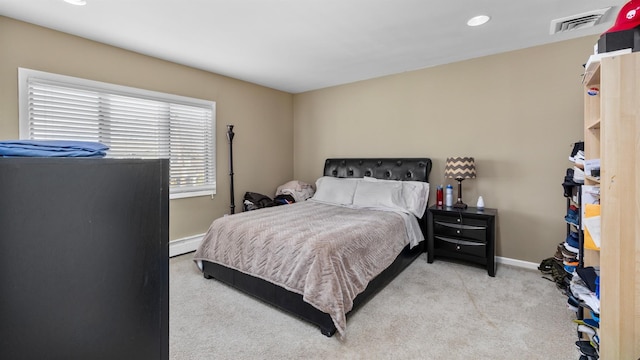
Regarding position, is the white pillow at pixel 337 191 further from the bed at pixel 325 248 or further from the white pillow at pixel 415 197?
the white pillow at pixel 415 197

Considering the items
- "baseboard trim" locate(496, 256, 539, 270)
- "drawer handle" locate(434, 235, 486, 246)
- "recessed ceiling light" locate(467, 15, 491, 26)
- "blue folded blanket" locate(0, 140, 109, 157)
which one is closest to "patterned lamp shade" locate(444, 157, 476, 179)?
"drawer handle" locate(434, 235, 486, 246)

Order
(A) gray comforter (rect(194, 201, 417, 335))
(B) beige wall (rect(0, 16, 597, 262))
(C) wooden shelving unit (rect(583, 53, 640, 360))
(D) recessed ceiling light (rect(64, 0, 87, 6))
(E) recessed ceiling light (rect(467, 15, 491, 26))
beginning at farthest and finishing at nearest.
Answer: (B) beige wall (rect(0, 16, 597, 262)) → (E) recessed ceiling light (rect(467, 15, 491, 26)) → (D) recessed ceiling light (rect(64, 0, 87, 6)) → (A) gray comforter (rect(194, 201, 417, 335)) → (C) wooden shelving unit (rect(583, 53, 640, 360))

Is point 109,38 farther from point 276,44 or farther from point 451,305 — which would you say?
point 451,305

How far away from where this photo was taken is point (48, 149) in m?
0.71

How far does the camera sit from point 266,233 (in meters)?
2.43

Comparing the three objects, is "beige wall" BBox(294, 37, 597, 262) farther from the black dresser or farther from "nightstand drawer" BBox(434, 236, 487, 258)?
the black dresser

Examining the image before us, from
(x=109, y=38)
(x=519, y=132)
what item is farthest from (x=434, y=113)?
(x=109, y=38)

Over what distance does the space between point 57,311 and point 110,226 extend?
7.8 inches

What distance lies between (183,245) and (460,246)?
130 inches

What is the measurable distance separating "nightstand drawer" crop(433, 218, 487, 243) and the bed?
0.71 ft

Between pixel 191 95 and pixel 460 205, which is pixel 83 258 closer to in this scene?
pixel 460 205

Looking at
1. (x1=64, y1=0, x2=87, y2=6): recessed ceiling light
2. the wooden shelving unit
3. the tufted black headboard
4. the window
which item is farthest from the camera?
the tufted black headboard

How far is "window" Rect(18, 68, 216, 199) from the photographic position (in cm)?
266

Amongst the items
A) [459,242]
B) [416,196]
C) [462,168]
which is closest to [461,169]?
[462,168]
